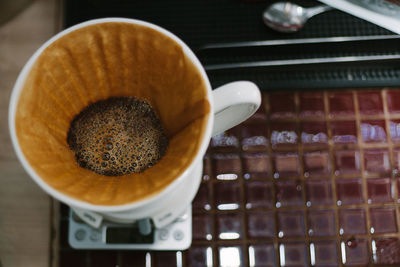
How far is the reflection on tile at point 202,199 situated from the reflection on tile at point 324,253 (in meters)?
0.14

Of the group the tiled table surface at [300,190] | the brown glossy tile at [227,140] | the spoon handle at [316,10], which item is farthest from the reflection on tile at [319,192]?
the spoon handle at [316,10]

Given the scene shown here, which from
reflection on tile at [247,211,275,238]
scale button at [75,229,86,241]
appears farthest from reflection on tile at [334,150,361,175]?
→ scale button at [75,229,86,241]

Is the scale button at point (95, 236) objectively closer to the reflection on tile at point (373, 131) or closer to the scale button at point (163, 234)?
the scale button at point (163, 234)

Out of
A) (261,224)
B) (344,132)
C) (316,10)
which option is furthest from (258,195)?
(316,10)

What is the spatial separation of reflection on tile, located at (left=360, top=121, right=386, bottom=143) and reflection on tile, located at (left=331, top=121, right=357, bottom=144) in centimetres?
1

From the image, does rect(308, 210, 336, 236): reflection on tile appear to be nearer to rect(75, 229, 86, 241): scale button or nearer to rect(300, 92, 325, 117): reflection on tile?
rect(300, 92, 325, 117): reflection on tile

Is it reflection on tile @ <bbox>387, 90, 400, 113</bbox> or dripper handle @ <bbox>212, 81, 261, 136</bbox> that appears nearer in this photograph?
dripper handle @ <bbox>212, 81, 261, 136</bbox>

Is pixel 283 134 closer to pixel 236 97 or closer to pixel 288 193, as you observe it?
pixel 288 193

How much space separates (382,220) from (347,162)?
0.08 metres

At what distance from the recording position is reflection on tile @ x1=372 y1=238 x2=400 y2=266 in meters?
0.45

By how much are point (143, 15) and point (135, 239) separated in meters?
0.28

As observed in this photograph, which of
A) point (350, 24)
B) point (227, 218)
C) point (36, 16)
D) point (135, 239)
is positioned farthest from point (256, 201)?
point (36, 16)

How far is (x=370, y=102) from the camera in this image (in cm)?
48

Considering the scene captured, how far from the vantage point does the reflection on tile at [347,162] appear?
18.5 inches
